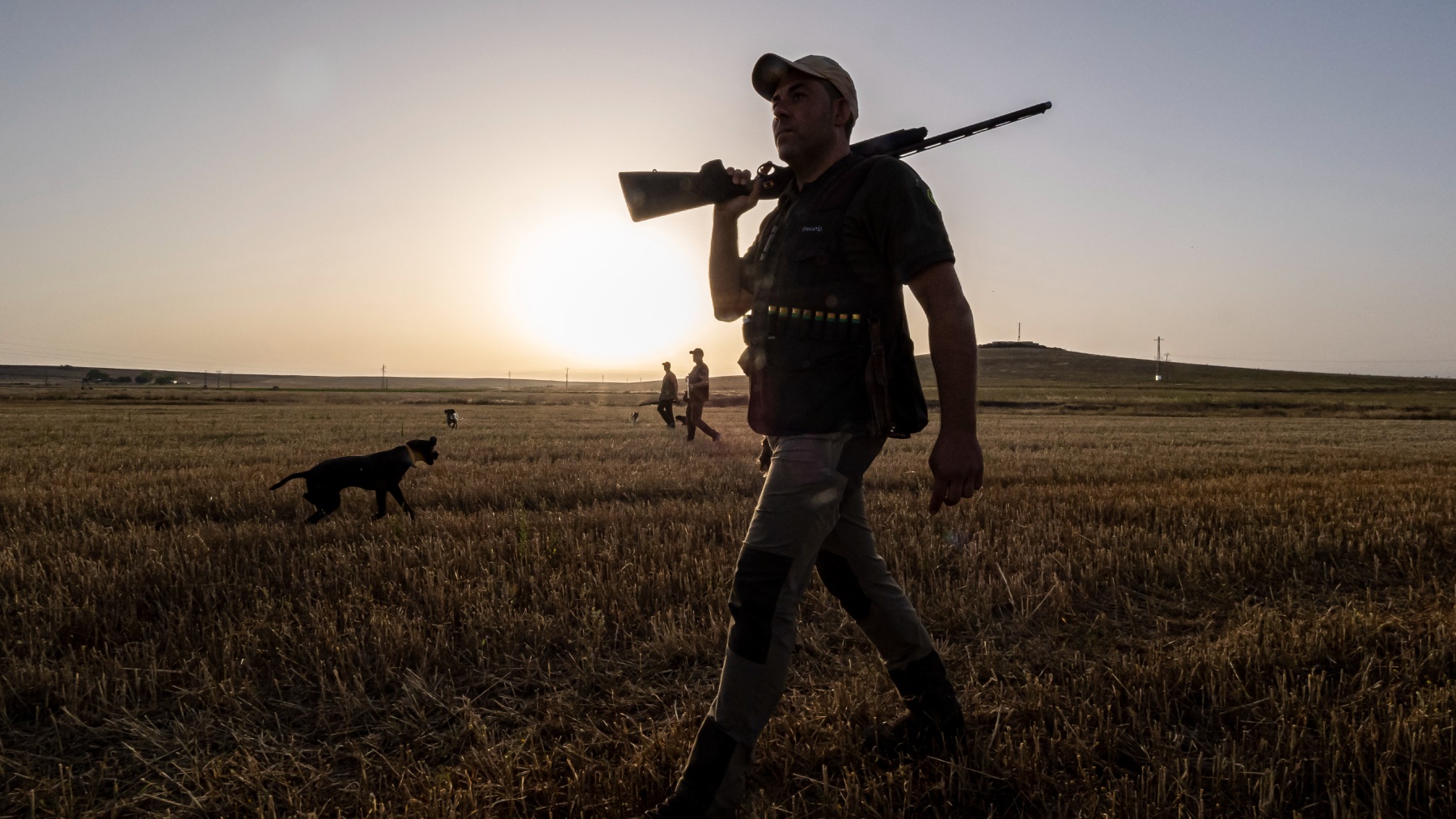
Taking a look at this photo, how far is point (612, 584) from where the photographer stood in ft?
14.0

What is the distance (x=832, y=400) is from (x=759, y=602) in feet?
1.99

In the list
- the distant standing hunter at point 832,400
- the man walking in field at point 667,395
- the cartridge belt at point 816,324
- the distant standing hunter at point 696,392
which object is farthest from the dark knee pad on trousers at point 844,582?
the man walking in field at point 667,395

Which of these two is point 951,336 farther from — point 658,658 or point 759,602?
point 658,658

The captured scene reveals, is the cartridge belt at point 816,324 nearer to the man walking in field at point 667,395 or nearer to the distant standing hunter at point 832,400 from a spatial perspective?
the distant standing hunter at point 832,400

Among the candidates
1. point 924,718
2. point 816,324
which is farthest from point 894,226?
point 924,718

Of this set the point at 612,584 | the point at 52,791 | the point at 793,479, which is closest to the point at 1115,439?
the point at 612,584

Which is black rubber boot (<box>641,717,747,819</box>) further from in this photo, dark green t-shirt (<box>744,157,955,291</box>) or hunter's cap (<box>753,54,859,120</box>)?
hunter's cap (<box>753,54,859,120</box>)

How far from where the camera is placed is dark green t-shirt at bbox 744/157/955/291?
2.14 m

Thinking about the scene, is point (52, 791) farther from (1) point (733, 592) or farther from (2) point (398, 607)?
(1) point (733, 592)

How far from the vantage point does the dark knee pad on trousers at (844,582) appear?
2480mm

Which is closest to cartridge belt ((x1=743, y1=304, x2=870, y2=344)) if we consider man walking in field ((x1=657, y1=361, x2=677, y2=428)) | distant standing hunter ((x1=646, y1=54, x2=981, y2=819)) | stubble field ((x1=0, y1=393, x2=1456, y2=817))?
distant standing hunter ((x1=646, y1=54, x2=981, y2=819))

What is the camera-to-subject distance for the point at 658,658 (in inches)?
135

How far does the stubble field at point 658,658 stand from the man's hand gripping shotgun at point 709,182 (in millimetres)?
1897

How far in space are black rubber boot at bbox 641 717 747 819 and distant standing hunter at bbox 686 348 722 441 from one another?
491 inches
